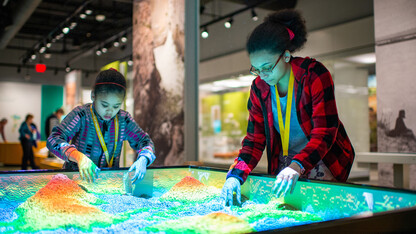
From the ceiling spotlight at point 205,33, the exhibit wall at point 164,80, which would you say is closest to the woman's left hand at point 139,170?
the exhibit wall at point 164,80

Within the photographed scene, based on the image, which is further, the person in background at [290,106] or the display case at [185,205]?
the person in background at [290,106]

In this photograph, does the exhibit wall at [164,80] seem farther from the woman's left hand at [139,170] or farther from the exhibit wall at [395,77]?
the woman's left hand at [139,170]

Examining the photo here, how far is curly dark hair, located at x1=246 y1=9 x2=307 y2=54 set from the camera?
1495mm

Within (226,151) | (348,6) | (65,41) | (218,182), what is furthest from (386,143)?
(65,41)

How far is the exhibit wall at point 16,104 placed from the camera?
1519 cm

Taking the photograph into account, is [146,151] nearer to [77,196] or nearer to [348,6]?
[77,196]

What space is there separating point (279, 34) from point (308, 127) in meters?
0.38

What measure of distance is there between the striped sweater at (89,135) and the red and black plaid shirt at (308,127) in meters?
0.59

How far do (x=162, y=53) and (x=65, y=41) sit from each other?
11.2m

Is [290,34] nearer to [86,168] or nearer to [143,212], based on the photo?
[143,212]

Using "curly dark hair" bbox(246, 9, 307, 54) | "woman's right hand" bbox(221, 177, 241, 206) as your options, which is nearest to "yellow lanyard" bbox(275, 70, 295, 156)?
"curly dark hair" bbox(246, 9, 307, 54)

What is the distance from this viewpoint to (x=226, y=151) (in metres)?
9.36

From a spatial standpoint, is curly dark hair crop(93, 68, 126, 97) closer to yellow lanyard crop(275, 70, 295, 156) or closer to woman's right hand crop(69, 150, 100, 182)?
woman's right hand crop(69, 150, 100, 182)

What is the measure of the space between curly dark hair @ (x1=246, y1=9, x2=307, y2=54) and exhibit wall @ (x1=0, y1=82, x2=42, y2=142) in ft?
51.0
